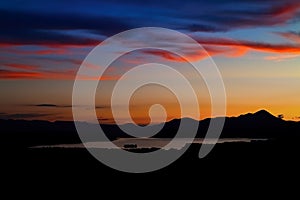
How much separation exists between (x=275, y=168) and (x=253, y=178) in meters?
4.46

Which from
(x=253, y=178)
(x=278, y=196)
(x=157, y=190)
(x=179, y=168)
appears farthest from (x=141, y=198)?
(x=179, y=168)

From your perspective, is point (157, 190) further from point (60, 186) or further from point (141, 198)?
point (60, 186)

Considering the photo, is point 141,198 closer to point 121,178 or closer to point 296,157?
point 121,178

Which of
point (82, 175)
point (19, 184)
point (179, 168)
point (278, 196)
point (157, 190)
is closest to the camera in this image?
point (278, 196)

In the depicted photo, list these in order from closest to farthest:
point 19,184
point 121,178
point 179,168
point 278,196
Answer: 1. point 278,196
2. point 19,184
3. point 121,178
4. point 179,168

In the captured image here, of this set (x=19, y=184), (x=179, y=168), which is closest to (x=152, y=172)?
(x=179, y=168)

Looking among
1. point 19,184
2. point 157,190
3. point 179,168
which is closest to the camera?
point 157,190

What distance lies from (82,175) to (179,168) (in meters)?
7.75

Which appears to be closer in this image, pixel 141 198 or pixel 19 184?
pixel 141 198

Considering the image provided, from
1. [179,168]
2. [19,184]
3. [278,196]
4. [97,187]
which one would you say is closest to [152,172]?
[179,168]

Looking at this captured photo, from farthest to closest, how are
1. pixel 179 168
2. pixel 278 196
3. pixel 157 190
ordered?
pixel 179 168, pixel 157 190, pixel 278 196

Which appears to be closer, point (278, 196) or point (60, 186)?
point (278, 196)

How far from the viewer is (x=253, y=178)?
27250mm

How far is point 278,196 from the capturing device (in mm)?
21359
